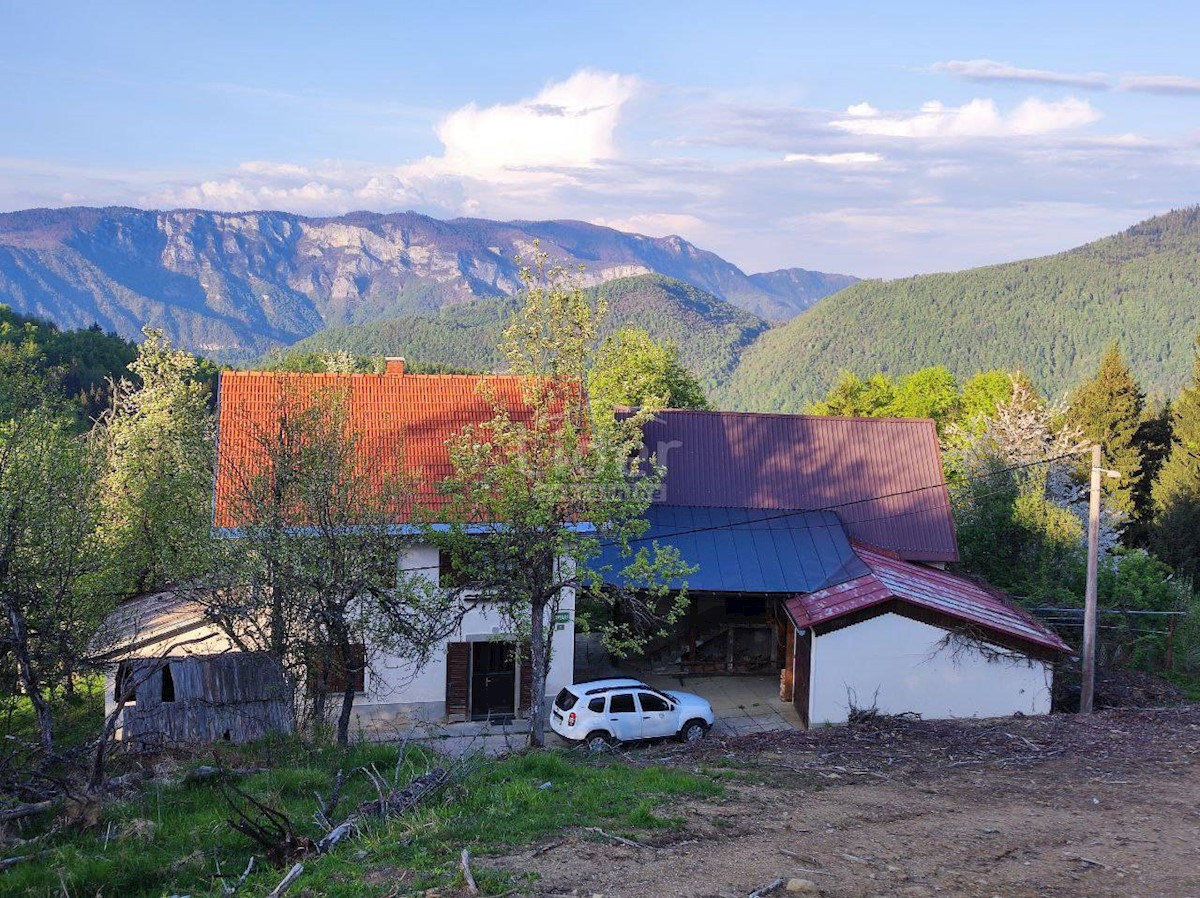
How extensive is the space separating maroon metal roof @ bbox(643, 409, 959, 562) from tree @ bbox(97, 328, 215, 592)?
11.1 metres

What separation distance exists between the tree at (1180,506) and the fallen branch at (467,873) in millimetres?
35386

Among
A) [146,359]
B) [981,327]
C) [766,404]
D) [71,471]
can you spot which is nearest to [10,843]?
[71,471]

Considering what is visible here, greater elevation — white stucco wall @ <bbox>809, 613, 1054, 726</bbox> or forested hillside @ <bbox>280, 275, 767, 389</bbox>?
forested hillside @ <bbox>280, 275, 767, 389</bbox>

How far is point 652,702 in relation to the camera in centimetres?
1820

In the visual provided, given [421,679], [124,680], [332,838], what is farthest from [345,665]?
[332,838]

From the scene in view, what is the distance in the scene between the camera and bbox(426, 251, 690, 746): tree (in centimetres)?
1534

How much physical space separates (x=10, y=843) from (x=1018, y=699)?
16748mm

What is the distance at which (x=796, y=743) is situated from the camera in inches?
598

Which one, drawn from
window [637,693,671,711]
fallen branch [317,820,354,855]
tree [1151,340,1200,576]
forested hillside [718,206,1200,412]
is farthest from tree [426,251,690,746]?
forested hillside [718,206,1200,412]

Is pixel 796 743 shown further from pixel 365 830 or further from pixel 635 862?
pixel 365 830

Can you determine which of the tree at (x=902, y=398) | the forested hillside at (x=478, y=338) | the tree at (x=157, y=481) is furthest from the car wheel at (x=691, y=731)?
the forested hillside at (x=478, y=338)

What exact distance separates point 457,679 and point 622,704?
4100 mm

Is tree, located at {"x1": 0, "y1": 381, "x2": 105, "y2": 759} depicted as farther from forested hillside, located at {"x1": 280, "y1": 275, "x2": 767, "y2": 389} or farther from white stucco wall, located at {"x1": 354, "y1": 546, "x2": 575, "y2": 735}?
forested hillside, located at {"x1": 280, "y1": 275, "x2": 767, "y2": 389}

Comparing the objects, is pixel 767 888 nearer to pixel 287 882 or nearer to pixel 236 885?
pixel 287 882
